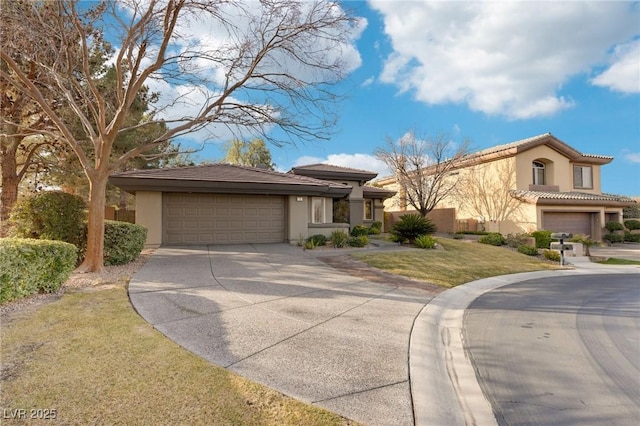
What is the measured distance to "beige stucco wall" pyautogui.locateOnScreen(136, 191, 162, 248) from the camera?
13.3 meters

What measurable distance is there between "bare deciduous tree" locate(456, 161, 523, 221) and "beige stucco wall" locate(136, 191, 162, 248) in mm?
22027

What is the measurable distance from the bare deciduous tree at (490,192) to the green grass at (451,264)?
909 cm

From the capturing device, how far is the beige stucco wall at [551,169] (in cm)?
2262

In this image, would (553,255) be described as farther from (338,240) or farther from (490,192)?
(338,240)

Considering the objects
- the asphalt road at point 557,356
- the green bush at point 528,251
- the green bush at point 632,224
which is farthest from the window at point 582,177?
the asphalt road at point 557,356

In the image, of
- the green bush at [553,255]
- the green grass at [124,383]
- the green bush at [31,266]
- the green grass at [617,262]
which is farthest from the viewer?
the green bush at [553,255]

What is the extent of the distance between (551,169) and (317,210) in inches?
772

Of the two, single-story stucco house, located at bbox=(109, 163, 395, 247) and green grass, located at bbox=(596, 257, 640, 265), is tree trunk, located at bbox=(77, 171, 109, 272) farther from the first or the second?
green grass, located at bbox=(596, 257, 640, 265)

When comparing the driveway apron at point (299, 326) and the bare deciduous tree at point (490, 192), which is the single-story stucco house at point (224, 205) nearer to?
the driveway apron at point (299, 326)

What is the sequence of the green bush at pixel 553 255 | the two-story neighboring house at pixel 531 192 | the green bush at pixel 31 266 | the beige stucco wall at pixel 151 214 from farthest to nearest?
the two-story neighboring house at pixel 531 192 < the green bush at pixel 553 255 < the beige stucco wall at pixel 151 214 < the green bush at pixel 31 266

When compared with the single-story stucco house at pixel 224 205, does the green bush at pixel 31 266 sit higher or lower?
lower

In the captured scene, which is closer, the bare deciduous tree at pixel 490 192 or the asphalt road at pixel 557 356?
the asphalt road at pixel 557 356

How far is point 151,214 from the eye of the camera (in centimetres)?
1346

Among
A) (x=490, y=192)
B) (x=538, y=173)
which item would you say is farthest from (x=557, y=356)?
(x=538, y=173)
